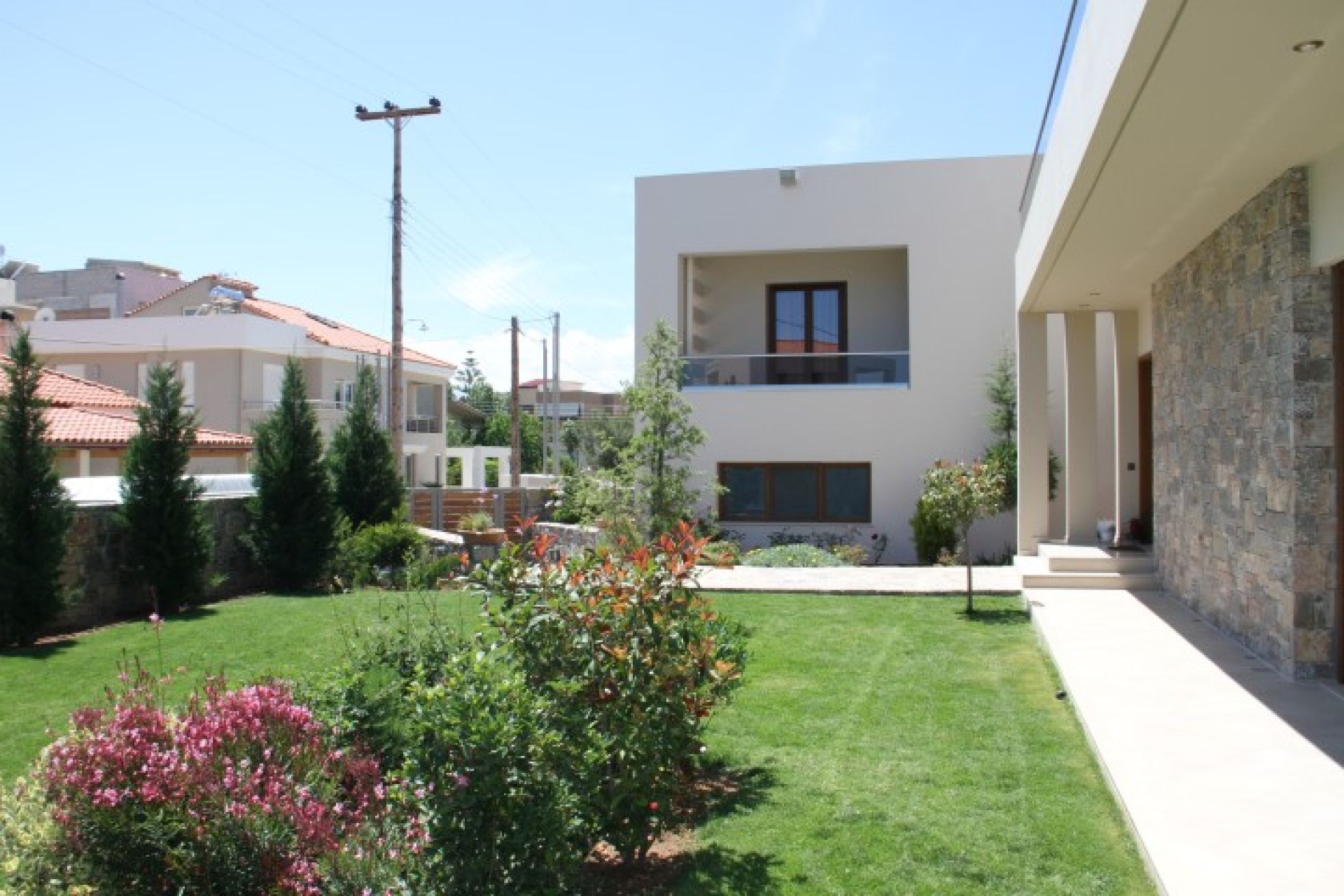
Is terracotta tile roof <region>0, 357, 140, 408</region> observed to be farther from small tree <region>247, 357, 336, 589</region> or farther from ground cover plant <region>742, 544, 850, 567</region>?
ground cover plant <region>742, 544, 850, 567</region>

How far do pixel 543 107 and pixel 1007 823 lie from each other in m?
13.0

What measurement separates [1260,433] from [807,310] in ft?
47.8

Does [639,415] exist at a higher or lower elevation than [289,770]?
higher

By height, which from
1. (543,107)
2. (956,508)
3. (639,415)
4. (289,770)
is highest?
(543,107)

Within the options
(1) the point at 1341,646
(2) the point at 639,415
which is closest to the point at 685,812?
(1) the point at 1341,646

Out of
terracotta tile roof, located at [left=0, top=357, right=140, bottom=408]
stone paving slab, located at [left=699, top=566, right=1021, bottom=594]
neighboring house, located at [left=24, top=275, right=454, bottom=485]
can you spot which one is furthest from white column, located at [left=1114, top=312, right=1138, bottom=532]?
neighboring house, located at [left=24, top=275, right=454, bottom=485]

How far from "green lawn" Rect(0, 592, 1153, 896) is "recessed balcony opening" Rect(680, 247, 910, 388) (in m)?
9.85

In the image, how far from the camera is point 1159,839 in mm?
4293

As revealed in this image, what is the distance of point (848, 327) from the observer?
21.6 meters

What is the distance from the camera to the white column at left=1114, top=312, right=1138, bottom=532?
14.1 metres

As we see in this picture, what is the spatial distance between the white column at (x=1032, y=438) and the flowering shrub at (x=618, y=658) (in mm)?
9605

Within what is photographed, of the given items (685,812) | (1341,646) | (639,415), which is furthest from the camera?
(639,415)

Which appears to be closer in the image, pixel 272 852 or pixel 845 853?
pixel 272 852

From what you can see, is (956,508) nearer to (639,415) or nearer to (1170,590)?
(1170,590)
